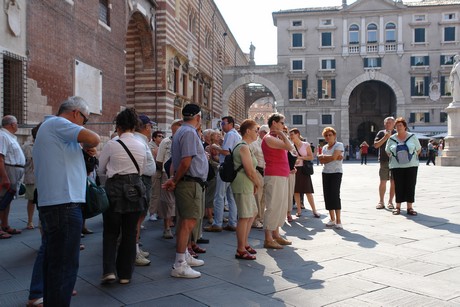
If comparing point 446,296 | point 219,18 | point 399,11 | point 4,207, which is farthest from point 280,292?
point 399,11

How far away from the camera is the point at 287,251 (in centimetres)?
579

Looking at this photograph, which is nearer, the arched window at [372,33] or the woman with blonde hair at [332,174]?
the woman with blonde hair at [332,174]

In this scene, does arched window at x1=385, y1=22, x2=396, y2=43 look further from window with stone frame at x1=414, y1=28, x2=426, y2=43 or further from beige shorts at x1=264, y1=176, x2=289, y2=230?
beige shorts at x1=264, y1=176, x2=289, y2=230

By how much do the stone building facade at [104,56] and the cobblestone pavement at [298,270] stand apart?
476cm

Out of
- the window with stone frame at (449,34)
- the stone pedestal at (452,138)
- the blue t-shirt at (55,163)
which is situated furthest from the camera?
the window with stone frame at (449,34)

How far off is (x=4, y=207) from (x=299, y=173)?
16.4 ft

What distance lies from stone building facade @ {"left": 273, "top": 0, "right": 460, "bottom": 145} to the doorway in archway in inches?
72.0

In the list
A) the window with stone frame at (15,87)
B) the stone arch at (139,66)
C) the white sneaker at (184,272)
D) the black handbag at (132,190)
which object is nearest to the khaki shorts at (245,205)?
the white sneaker at (184,272)

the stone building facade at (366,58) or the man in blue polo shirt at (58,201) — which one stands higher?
the stone building facade at (366,58)

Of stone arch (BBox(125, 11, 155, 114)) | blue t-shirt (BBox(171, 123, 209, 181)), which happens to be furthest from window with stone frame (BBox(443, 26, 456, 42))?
blue t-shirt (BBox(171, 123, 209, 181))

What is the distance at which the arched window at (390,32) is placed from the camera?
1713 inches

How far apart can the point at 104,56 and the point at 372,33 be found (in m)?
33.9

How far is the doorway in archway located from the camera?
47875mm

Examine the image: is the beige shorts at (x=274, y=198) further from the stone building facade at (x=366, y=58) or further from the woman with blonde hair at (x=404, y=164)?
the stone building facade at (x=366, y=58)
